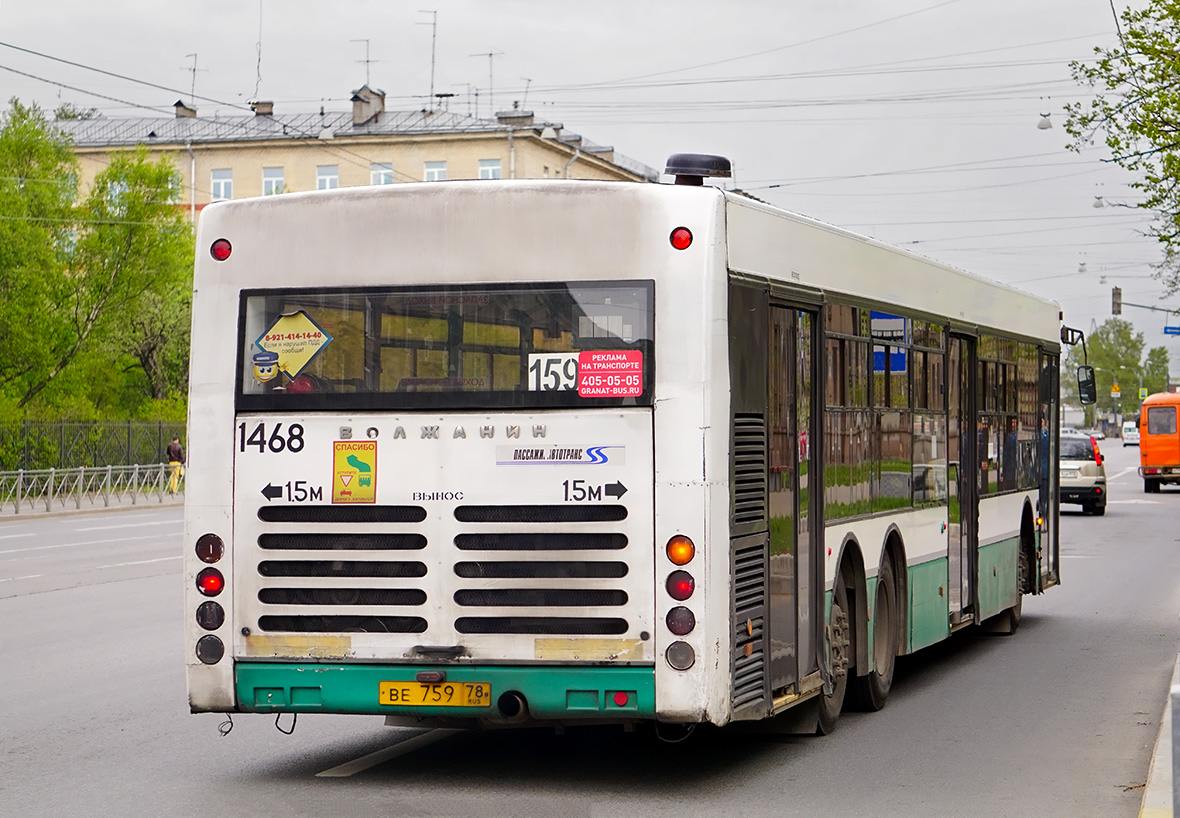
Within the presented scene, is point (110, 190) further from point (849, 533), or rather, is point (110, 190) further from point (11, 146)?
point (849, 533)

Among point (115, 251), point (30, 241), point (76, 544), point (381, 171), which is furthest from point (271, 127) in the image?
point (76, 544)

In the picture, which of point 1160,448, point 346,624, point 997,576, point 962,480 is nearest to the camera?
point 346,624

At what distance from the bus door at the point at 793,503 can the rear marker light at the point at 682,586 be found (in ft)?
2.93

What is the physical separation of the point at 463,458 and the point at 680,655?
4.39ft

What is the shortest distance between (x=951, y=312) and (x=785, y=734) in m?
4.00

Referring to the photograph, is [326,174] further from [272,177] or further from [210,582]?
[210,582]

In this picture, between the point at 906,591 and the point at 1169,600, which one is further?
the point at 1169,600

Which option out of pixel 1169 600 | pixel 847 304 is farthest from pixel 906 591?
pixel 1169 600

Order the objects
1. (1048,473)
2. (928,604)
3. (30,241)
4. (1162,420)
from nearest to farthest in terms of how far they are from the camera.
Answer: (928,604), (1048,473), (30,241), (1162,420)

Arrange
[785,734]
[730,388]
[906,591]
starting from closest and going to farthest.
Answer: [730,388] → [785,734] → [906,591]

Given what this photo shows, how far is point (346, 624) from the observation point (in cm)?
802

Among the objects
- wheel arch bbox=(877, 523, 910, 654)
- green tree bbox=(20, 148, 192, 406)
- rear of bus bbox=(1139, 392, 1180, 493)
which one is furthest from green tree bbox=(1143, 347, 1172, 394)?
wheel arch bbox=(877, 523, 910, 654)

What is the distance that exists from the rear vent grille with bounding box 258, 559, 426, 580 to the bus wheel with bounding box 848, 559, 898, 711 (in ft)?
11.4

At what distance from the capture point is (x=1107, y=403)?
19562cm
